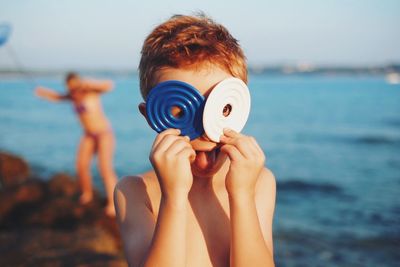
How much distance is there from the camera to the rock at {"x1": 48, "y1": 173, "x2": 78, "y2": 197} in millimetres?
8609

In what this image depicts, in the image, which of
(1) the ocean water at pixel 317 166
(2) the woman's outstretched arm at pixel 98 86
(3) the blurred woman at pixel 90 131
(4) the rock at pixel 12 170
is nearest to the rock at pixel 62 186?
(3) the blurred woman at pixel 90 131

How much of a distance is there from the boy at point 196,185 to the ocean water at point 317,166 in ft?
14.2

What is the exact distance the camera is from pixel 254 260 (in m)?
1.86

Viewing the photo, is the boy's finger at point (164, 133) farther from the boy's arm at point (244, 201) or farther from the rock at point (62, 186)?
the rock at point (62, 186)

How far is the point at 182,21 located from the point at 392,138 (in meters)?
17.3

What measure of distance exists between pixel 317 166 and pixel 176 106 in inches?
446

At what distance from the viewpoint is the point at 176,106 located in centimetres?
188

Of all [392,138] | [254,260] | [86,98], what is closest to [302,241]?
[86,98]

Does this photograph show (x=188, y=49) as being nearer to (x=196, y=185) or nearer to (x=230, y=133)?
(x=230, y=133)

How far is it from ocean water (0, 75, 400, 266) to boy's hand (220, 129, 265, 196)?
4684 mm

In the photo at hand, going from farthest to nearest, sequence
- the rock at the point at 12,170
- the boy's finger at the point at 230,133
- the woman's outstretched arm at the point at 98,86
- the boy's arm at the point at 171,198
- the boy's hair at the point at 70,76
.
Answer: the rock at the point at 12,170 < the boy's hair at the point at 70,76 < the woman's outstretched arm at the point at 98,86 < the boy's finger at the point at 230,133 < the boy's arm at the point at 171,198

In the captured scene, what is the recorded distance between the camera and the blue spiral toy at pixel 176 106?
1.83 meters

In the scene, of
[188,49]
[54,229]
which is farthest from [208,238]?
[54,229]

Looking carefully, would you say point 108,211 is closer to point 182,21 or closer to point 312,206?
point 312,206
